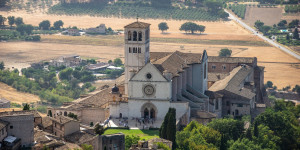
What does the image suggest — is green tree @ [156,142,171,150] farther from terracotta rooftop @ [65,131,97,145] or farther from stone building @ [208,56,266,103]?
stone building @ [208,56,266,103]

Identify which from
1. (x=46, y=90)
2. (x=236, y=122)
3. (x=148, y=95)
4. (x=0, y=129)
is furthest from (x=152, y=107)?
(x=46, y=90)

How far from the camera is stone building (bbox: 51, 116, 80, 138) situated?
90000 mm

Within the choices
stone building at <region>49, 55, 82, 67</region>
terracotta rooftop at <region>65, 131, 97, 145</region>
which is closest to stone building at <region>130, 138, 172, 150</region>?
terracotta rooftop at <region>65, 131, 97, 145</region>

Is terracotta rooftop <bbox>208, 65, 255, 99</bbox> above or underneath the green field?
above

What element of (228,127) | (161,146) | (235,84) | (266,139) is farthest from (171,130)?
(235,84)

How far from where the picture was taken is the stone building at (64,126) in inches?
3543

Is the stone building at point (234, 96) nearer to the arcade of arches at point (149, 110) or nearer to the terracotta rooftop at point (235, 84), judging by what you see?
the terracotta rooftop at point (235, 84)

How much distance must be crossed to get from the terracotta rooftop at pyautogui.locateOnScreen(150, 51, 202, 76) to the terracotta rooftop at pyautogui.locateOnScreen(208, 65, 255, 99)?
7.06 meters

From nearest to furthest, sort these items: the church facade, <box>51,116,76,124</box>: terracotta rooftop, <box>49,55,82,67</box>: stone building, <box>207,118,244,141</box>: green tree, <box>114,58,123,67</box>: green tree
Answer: <box>51,116,76,124</box>: terracotta rooftop
<box>207,118,244,141</box>: green tree
the church facade
<box>114,58,123,67</box>: green tree
<box>49,55,82,67</box>: stone building

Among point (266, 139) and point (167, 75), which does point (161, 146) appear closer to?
point (167, 75)

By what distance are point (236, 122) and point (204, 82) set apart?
17.6 metres

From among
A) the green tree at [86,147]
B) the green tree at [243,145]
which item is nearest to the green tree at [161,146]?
the green tree at [86,147]

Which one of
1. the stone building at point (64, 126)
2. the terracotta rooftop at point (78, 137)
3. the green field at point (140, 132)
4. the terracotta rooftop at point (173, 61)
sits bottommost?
the green field at point (140, 132)

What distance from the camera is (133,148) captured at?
81.9 m
